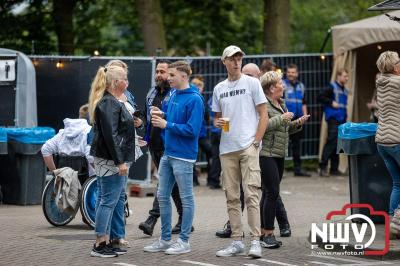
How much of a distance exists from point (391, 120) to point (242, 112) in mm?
1934

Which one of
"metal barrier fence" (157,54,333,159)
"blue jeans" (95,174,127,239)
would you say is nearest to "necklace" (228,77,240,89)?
"blue jeans" (95,174,127,239)

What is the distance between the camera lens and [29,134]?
602 inches

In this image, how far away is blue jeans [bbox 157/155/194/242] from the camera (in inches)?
424

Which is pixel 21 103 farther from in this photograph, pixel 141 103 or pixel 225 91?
pixel 225 91

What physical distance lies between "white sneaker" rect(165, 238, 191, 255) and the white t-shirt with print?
3.34 feet

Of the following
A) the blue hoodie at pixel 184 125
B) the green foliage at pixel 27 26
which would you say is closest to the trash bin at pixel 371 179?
the blue hoodie at pixel 184 125

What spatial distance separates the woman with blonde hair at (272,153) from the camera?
11.3 m

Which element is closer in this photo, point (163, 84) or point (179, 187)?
point (179, 187)

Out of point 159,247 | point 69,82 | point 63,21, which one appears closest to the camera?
point 159,247

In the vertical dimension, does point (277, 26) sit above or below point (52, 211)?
above

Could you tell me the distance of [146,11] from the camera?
73.2ft

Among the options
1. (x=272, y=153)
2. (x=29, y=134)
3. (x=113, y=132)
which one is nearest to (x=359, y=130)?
(x=272, y=153)

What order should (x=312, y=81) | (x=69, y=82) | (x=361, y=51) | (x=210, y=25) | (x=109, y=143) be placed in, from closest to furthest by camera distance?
(x=109, y=143) → (x=69, y=82) → (x=361, y=51) → (x=312, y=81) → (x=210, y=25)

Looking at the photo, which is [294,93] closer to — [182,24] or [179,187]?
[179,187]
